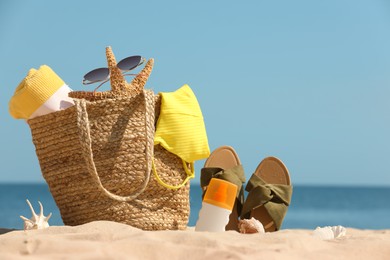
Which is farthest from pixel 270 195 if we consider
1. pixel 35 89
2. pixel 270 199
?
pixel 35 89

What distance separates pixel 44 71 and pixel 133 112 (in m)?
0.54

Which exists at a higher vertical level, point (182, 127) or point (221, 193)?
point (182, 127)

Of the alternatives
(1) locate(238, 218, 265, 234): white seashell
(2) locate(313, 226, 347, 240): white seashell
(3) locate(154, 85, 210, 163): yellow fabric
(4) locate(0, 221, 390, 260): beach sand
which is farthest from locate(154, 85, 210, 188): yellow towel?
(4) locate(0, 221, 390, 260): beach sand

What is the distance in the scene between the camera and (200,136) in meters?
3.78

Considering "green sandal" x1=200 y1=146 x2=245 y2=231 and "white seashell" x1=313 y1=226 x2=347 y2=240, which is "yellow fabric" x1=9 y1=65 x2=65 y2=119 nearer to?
"green sandal" x1=200 y1=146 x2=245 y2=231

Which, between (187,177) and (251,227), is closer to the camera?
(251,227)

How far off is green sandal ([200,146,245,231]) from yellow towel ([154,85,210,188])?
0.39 ft

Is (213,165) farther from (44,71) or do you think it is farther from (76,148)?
(44,71)

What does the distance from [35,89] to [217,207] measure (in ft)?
3.82

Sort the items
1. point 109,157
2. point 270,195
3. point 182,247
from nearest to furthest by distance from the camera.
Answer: point 182,247, point 109,157, point 270,195

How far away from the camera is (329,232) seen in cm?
333

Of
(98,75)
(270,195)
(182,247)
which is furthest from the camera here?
(270,195)

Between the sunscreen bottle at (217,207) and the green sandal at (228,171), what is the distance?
382 millimetres

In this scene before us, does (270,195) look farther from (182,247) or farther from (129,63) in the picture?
(182,247)
